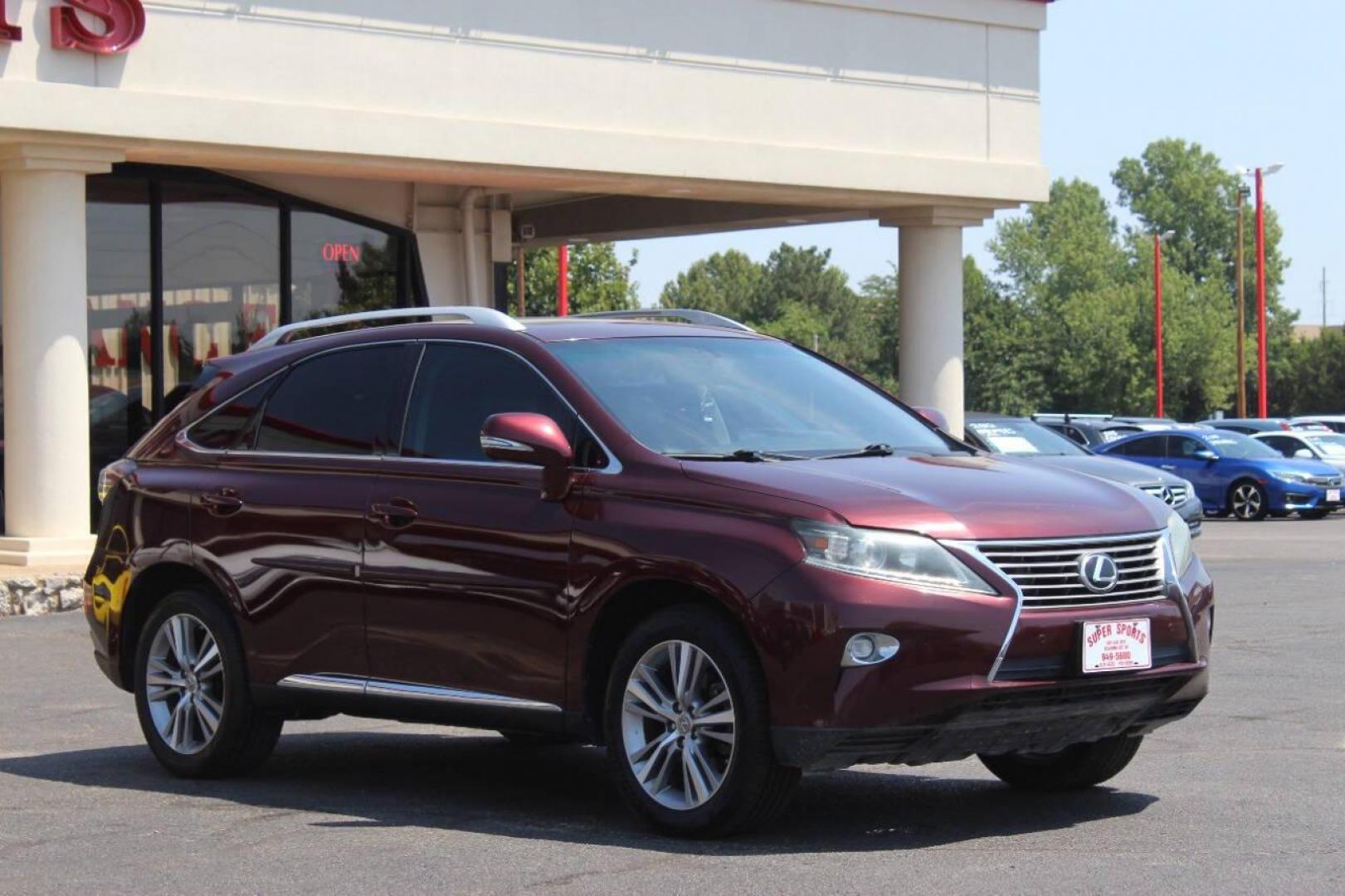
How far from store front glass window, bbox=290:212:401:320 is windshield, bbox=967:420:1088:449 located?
22.4 feet

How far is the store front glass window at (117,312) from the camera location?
20750 millimetres

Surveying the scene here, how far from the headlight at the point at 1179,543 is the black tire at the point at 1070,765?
0.77 meters

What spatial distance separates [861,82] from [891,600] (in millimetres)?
17312

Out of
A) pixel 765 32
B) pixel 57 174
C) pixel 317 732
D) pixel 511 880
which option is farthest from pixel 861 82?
pixel 511 880

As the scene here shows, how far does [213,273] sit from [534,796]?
14.6 meters

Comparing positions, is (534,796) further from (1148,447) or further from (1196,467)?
(1148,447)

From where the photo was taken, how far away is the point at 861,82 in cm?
2323

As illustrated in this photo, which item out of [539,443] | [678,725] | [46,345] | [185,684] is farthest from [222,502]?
[46,345]

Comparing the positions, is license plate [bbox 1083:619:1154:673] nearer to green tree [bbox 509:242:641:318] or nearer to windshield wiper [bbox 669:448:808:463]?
windshield wiper [bbox 669:448:808:463]

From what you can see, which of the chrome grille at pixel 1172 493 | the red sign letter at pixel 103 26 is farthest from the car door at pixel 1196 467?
the red sign letter at pixel 103 26

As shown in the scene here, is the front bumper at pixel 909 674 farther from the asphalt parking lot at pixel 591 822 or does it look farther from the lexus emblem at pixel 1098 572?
the asphalt parking lot at pixel 591 822

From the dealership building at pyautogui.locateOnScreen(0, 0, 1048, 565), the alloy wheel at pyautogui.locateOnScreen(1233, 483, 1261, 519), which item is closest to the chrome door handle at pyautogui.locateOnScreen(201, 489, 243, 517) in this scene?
the dealership building at pyautogui.locateOnScreen(0, 0, 1048, 565)

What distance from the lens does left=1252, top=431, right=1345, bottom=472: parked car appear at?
125ft

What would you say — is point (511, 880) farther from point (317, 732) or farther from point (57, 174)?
point (57, 174)
